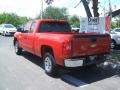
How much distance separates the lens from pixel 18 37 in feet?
46.0

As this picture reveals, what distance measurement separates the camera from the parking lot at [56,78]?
818cm

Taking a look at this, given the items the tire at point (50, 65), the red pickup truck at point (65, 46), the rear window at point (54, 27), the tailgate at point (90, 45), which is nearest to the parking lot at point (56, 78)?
the tire at point (50, 65)

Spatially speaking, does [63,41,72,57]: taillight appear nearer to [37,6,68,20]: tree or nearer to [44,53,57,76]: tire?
[44,53,57,76]: tire

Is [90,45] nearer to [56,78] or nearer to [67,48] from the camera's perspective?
[67,48]

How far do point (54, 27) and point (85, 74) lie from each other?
2.69 meters

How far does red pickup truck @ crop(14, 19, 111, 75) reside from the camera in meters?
8.61

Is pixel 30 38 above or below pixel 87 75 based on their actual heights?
above

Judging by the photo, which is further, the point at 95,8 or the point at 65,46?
the point at 95,8

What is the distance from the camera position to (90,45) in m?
9.10

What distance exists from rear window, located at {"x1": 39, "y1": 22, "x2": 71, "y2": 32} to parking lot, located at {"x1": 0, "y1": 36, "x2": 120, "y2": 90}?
4.81 ft

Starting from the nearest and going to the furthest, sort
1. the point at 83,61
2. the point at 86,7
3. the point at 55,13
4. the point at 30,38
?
the point at 83,61, the point at 30,38, the point at 86,7, the point at 55,13

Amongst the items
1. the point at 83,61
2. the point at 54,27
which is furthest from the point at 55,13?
the point at 83,61

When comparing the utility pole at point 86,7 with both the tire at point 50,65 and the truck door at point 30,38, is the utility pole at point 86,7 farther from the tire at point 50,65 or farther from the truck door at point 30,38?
the tire at point 50,65

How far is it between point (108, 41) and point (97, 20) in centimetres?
386
